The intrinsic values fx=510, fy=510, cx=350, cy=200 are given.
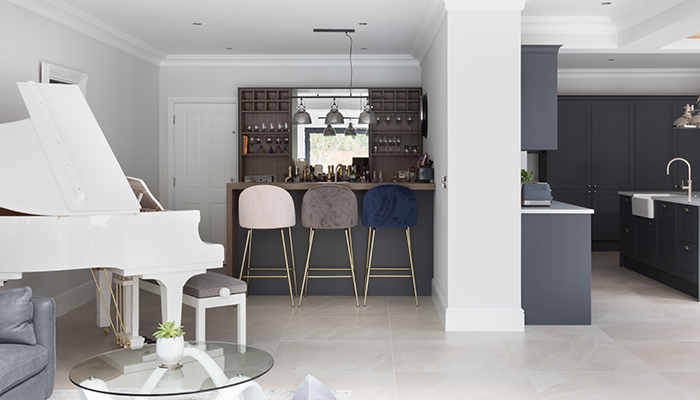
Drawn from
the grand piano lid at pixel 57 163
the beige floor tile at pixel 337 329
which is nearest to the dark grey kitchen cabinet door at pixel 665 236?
the beige floor tile at pixel 337 329

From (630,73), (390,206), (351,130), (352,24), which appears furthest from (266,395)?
(630,73)

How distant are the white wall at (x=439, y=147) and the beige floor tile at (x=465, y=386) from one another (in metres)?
1.01

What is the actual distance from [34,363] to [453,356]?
2.43m

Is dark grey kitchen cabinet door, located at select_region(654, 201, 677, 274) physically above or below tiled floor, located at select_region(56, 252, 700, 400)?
above

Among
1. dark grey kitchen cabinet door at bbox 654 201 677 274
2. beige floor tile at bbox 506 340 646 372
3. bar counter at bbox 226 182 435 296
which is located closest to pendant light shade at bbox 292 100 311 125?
bar counter at bbox 226 182 435 296

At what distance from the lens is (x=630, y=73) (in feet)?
24.4

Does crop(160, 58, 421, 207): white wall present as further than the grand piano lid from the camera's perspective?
Yes

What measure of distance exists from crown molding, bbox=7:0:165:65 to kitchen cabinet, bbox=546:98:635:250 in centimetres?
557

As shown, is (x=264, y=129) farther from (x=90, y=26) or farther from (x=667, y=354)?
(x=667, y=354)

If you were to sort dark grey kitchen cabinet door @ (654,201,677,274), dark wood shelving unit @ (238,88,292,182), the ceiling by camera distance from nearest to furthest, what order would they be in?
the ceiling, dark grey kitchen cabinet door @ (654,201,677,274), dark wood shelving unit @ (238,88,292,182)

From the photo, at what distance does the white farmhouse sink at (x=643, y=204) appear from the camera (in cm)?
567

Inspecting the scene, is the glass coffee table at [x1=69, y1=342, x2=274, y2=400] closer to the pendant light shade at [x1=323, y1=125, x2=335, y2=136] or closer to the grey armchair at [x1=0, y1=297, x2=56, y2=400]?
the grey armchair at [x1=0, y1=297, x2=56, y2=400]

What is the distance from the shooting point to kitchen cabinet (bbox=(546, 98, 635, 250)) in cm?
732

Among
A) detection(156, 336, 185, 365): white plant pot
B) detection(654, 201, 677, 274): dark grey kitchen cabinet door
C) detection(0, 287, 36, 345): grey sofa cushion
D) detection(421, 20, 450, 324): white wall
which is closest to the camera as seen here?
detection(156, 336, 185, 365): white plant pot
